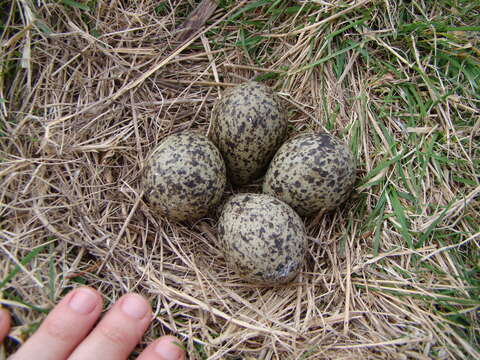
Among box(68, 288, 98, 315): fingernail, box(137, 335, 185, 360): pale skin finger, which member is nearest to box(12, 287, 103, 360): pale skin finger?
box(68, 288, 98, 315): fingernail

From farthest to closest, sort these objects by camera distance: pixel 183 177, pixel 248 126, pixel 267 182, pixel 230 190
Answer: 1. pixel 230 190
2. pixel 267 182
3. pixel 248 126
4. pixel 183 177

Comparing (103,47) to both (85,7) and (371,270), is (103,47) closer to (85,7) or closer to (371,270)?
(85,7)

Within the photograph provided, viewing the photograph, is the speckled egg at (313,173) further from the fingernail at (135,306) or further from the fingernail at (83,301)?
the fingernail at (83,301)

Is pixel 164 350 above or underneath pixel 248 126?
underneath

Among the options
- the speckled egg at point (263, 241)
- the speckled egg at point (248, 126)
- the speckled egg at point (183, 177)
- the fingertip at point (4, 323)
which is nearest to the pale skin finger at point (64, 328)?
the fingertip at point (4, 323)

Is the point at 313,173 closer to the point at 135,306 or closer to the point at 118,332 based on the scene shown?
the point at 135,306

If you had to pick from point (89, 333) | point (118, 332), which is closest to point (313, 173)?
point (118, 332)

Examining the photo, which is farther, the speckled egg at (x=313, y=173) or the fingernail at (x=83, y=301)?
the speckled egg at (x=313, y=173)
